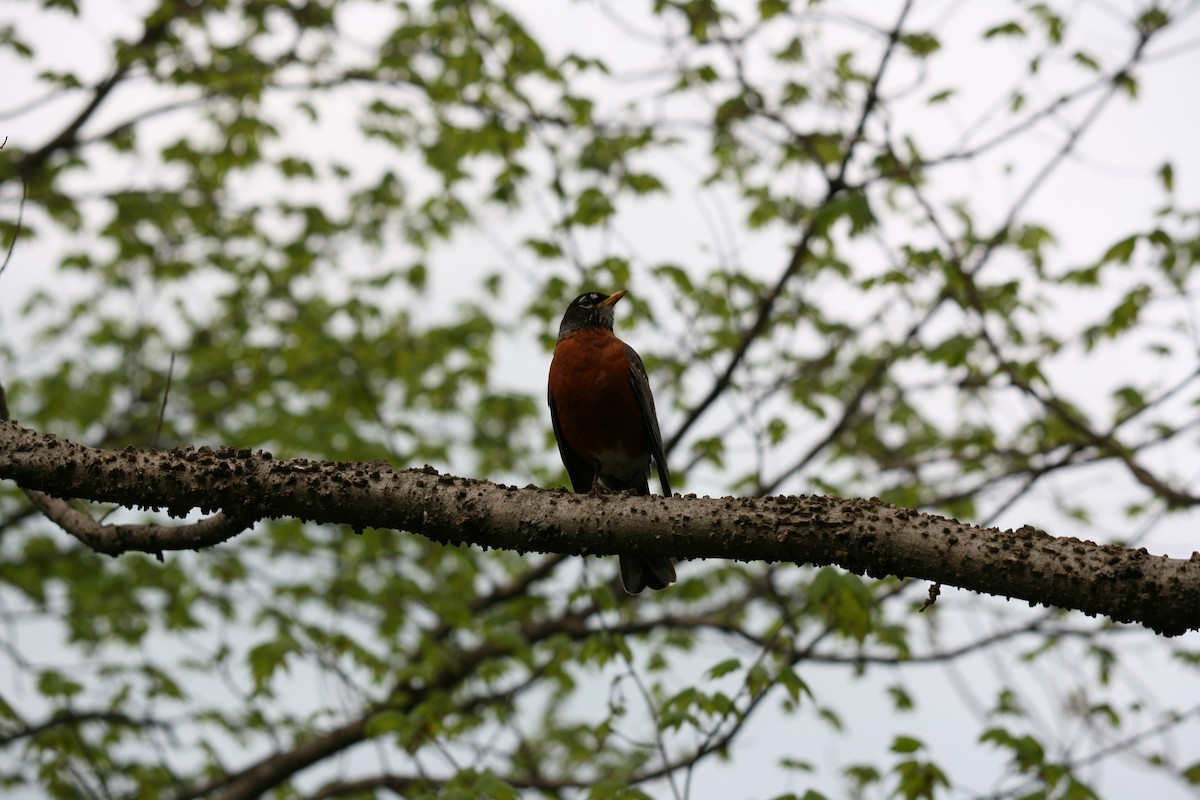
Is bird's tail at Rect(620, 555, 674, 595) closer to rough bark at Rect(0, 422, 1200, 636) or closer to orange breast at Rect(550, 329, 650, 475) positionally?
orange breast at Rect(550, 329, 650, 475)

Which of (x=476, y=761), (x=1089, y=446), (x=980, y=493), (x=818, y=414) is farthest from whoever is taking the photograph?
(x=818, y=414)

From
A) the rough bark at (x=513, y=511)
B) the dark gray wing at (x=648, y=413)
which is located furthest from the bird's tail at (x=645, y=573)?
the rough bark at (x=513, y=511)

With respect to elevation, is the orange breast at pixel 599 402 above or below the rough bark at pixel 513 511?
above

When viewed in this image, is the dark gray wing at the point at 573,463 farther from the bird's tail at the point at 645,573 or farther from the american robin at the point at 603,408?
the bird's tail at the point at 645,573

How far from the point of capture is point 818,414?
7.65 meters

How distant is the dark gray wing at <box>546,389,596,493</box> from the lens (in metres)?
4.89

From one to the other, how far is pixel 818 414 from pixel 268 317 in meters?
5.66

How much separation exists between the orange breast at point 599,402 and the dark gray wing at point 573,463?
2.4 inches

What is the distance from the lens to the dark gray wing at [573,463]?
16.0 feet

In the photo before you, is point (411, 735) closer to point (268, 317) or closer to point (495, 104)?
point (495, 104)

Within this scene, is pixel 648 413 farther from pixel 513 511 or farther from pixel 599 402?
pixel 513 511

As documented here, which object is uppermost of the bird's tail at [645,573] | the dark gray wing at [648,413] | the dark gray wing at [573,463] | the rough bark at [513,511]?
the dark gray wing at [573,463]

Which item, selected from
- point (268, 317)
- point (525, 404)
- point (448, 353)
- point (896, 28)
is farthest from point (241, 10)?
point (896, 28)

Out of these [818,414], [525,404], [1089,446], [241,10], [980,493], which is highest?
[241,10]
